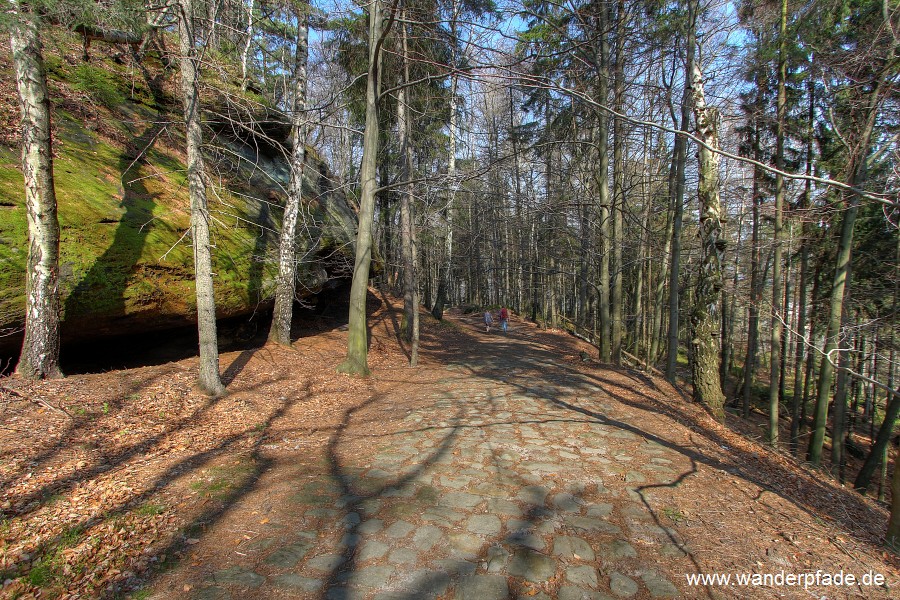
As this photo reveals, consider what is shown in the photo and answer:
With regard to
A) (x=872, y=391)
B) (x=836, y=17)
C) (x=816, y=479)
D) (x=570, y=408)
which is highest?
(x=836, y=17)

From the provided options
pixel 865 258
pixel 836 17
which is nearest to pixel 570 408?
pixel 836 17

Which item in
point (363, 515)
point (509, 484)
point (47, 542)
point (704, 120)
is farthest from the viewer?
point (704, 120)

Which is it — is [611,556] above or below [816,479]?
above

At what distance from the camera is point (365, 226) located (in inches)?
341

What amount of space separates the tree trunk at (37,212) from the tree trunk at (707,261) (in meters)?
10.3

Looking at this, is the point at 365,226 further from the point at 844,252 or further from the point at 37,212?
the point at 844,252

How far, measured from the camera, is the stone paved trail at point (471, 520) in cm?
281

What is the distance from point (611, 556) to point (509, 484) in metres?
1.27

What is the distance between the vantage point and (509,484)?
4.25 metres

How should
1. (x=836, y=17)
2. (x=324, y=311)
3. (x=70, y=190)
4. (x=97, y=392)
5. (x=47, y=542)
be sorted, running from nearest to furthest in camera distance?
(x=47, y=542) → (x=97, y=392) → (x=70, y=190) → (x=836, y=17) → (x=324, y=311)

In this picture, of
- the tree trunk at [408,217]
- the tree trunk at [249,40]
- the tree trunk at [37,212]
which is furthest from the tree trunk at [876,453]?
the tree trunk at [37,212]

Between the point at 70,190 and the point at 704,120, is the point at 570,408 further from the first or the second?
the point at 70,190

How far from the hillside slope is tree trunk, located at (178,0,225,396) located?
254 mm

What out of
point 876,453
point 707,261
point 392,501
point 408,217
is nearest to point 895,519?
point 392,501
